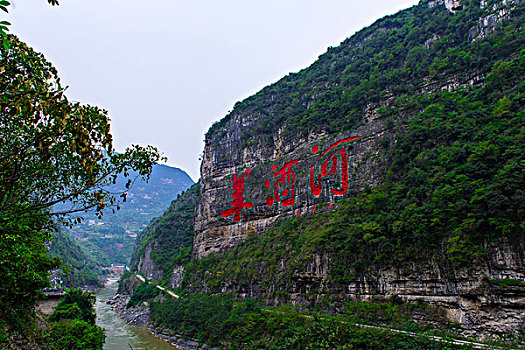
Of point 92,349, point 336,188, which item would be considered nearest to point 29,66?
point 92,349

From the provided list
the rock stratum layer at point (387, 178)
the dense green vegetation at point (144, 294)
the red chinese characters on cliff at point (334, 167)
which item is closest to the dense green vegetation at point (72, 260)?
the dense green vegetation at point (144, 294)

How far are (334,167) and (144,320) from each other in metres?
20.9

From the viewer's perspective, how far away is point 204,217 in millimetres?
31547

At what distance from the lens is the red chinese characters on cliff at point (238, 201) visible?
2802 cm

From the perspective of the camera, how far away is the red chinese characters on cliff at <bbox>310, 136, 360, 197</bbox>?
838 inches

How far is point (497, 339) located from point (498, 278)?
1921 millimetres

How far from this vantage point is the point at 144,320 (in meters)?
27.2

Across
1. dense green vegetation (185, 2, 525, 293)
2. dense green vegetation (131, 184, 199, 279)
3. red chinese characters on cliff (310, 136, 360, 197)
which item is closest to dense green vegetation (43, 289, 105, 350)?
dense green vegetation (185, 2, 525, 293)

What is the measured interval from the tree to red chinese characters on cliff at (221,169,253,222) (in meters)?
20.8

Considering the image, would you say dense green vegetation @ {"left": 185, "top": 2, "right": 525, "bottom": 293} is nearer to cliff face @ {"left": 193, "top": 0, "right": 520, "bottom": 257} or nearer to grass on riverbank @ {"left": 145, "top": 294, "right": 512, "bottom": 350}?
cliff face @ {"left": 193, "top": 0, "right": 520, "bottom": 257}

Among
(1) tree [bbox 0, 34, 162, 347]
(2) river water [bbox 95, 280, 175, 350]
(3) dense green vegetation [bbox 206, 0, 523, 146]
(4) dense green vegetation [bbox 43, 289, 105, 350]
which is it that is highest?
(3) dense green vegetation [bbox 206, 0, 523, 146]

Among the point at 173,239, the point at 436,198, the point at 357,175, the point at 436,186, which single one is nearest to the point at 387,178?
the point at 357,175

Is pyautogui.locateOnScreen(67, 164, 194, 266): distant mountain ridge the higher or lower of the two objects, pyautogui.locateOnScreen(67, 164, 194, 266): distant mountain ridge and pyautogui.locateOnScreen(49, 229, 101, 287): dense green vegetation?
the higher

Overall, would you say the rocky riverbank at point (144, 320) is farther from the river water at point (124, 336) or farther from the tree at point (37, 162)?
the tree at point (37, 162)
